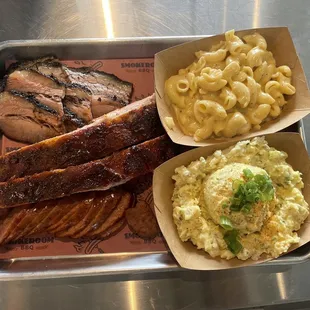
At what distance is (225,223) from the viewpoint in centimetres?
192

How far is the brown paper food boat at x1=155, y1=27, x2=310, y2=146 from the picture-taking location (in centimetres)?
218

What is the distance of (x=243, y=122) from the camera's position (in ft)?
6.99

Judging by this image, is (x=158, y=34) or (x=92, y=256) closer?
(x=92, y=256)

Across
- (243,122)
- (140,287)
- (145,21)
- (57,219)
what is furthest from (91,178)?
(145,21)

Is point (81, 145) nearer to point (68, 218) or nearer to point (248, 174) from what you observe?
point (68, 218)

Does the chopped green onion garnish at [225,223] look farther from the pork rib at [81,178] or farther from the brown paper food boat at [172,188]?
the pork rib at [81,178]

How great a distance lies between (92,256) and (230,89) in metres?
1.19

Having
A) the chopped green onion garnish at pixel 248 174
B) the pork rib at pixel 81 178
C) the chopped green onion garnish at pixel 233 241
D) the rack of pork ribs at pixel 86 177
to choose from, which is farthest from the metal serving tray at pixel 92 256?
the chopped green onion garnish at pixel 248 174

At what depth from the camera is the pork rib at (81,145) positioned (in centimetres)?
218

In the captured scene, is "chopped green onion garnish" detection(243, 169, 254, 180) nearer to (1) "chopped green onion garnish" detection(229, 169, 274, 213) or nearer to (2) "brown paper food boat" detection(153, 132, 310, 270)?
(1) "chopped green onion garnish" detection(229, 169, 274, 213)

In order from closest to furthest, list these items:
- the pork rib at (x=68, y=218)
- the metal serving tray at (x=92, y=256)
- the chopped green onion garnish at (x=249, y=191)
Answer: the chopped green onion garnish at (x=249, y=191)
the metal serving tray at (x=92, y=256)
the pork rib at (x=68, y=218)

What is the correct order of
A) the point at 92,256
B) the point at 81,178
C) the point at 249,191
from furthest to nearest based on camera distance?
the point at 92,256 < the point at 81,178 < the point at 249,191

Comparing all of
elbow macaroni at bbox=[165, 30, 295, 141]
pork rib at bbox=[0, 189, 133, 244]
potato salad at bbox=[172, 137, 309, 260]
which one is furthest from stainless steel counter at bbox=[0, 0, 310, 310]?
elbow macaroni at bbox=[165, 30, 295, 141]

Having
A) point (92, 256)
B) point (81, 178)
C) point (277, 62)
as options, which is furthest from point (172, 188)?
point (277, 62)
